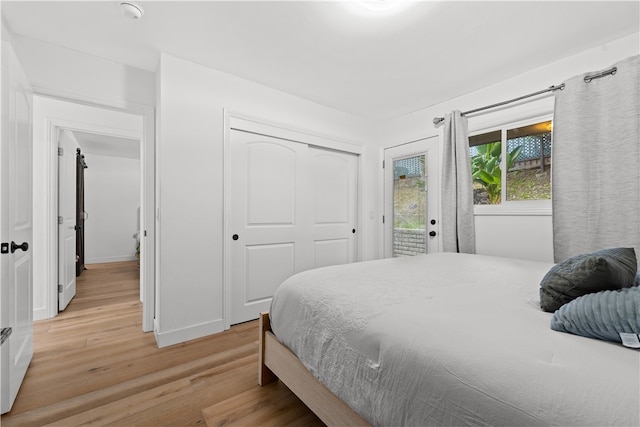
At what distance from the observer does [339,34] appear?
2000 millimetres

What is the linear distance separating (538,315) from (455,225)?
2012 millimetres

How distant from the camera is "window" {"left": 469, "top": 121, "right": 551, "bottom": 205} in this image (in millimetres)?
2486

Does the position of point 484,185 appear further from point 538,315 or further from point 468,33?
point 538,315

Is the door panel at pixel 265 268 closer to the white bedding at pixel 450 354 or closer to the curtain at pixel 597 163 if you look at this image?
the white bedding at pixel 450 354

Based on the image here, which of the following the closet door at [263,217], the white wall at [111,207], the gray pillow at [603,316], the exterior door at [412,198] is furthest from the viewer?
the white wall at [111,207]

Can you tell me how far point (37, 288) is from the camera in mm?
2684

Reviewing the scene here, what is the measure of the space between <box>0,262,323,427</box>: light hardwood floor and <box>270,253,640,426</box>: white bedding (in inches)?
18.0

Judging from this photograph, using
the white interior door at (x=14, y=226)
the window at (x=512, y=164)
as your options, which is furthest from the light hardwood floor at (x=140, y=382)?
the window at (x=512, y=164)

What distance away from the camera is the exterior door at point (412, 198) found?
10.7ft

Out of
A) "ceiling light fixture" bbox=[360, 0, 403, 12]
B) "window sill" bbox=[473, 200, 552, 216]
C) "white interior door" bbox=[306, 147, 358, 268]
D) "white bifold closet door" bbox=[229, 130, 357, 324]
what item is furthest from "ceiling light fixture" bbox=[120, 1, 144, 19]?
"window sill" bbox=[473, 200, 552, 216]

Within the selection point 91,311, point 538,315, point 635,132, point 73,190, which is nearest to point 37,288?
point 91,311

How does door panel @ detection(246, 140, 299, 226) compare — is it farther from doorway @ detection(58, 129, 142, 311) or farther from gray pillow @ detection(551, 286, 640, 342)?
doorway @ detection(58, 129, 142, 311)

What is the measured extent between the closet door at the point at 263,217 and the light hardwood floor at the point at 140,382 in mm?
413

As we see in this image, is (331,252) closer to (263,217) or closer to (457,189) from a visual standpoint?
(263,217)
